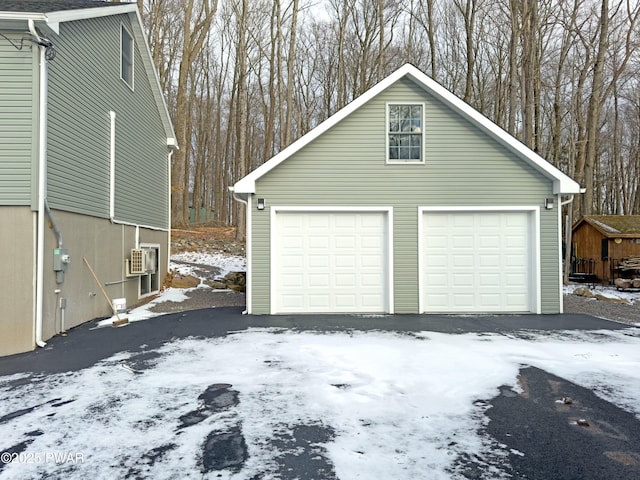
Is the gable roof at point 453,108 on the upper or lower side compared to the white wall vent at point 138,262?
upper

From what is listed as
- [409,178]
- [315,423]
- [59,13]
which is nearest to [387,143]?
→ [409,178]

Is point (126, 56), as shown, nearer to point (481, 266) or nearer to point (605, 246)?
point (481, 266)

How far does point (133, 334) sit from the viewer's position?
7352mm

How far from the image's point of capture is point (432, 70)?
2034 cm

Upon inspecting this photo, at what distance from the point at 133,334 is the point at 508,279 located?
7.16 meters

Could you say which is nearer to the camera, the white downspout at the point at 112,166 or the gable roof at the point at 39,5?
the gable roof at the point at 39,5

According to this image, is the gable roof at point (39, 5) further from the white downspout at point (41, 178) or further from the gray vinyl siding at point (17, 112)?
the white downspout at point (41, 178)

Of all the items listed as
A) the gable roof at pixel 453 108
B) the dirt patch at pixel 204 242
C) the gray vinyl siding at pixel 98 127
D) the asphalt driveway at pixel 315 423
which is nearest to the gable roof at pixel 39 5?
the gray vinyl siding at pixel 98 127

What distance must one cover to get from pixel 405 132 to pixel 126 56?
6626mm

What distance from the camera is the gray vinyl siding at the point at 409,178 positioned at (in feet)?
30.1

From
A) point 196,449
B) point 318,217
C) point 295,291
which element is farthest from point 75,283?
point 196,449

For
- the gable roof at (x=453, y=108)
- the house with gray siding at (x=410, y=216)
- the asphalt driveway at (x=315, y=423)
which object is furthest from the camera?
the house with gray siding at (x=410, y=216)

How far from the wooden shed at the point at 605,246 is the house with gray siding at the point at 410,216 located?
1022 centimetres

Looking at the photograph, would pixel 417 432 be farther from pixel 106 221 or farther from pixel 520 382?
pixel 106 221
